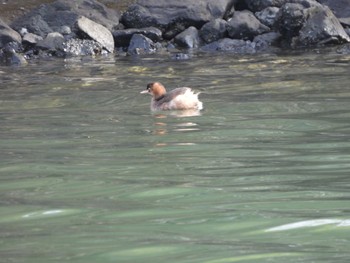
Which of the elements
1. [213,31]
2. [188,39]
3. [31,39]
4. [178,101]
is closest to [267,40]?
[213,31]

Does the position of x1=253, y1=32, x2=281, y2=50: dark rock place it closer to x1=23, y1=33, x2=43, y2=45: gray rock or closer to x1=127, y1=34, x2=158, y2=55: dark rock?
x1=127, y1=34, x2=158, y2=55: dark rock

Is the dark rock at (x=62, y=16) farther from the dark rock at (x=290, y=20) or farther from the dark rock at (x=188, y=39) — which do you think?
the dark rock at (x=290, y=20)

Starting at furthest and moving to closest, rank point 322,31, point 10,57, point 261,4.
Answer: point 261,4 < point 322,31 < point 10,57

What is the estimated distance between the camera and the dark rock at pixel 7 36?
24.5 m

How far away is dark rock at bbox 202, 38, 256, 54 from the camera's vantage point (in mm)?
23188

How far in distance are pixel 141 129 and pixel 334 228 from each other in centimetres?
512

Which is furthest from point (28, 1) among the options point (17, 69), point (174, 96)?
point (174, 96)

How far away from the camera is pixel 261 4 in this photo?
27.4 meters

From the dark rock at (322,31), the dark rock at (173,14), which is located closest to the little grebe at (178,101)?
the dark rock at (322,31)

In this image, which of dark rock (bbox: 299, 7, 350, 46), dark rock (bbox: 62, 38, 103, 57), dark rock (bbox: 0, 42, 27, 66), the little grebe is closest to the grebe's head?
the little grebe

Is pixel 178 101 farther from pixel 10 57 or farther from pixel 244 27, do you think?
pixel 244 27

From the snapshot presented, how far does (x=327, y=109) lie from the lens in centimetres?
1119

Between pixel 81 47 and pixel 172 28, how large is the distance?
124 inches

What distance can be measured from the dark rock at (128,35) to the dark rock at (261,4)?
3.42 meters
